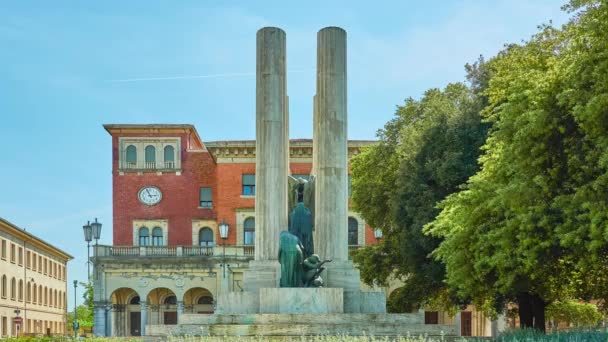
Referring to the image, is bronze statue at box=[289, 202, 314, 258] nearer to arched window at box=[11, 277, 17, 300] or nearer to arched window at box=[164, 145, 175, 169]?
arched window at box=[164, 145, 175, 169]

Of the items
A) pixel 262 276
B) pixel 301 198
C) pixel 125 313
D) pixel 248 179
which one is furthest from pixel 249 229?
pixel 262 276

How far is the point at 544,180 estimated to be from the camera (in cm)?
2128

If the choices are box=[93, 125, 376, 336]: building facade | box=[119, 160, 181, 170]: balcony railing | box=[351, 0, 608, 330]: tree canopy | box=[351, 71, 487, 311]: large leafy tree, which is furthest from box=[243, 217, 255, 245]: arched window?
box=[351, 0, 608, 330]: tree canopy

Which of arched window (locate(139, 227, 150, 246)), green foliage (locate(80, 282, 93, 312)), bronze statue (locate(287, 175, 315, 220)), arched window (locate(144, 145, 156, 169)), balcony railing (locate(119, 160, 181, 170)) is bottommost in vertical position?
green foliage (locate(80, 282, 93, 312))

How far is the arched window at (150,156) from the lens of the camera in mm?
62438

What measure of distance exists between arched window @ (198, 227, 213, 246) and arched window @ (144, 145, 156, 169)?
19.8ft

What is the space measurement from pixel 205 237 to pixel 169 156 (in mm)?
6604

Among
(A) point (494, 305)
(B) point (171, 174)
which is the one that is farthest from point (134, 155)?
(A) point (494, 305)

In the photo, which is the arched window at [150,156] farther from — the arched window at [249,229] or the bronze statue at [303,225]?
the bronze statue at [303,225]

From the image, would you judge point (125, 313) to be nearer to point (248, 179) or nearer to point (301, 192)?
point (248, 179)

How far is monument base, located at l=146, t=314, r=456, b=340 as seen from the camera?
19.8 m

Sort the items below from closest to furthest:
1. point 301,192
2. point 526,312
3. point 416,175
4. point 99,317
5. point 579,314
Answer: point 301,192 < point 526,312 < point 416,175 < point 579,314 < point 99,317

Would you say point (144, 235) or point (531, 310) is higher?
point (144, 235)

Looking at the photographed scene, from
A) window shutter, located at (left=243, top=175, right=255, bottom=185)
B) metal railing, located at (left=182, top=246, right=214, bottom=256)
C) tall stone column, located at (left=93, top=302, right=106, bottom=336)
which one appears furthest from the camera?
window shutter, located at (left=243, top=175, right=255, bottom=185)
